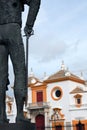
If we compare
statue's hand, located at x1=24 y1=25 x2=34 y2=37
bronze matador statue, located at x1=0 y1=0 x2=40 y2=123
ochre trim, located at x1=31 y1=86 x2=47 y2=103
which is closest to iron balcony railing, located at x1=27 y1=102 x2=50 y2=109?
ochre trim, located at x1=31 y1=86 x2=47 y2=103

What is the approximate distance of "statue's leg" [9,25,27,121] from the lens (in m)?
3.99

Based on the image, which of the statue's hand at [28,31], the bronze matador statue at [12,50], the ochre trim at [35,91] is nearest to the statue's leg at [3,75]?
the bronze matador statue at [12,50]

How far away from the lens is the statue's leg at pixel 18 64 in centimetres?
399

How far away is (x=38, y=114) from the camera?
3584 cm

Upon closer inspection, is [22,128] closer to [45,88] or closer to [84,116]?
[84,116]

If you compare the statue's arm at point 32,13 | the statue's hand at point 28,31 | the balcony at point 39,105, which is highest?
the balcony at point 39,105

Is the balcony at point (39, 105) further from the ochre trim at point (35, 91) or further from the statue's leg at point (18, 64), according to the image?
the statue's leg at point (18, 64)

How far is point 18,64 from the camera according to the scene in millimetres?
4031

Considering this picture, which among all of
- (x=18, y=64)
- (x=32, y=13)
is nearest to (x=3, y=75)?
(x=18, y=64)

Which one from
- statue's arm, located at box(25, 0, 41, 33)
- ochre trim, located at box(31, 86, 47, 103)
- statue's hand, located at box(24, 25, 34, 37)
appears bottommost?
statue's hand, located at box(24, 25, 34, 37)

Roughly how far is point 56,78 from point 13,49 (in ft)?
103

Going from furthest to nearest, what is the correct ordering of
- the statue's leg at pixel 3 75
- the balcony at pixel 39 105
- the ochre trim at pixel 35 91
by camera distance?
1. the ochre trim at pixel 35 91
2. the balcony at pixel 39 105
3. the statue's leg at pixel 3 75

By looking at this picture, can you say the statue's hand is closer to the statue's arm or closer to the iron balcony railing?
the statue's arm

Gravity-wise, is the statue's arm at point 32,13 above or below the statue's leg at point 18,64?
above
